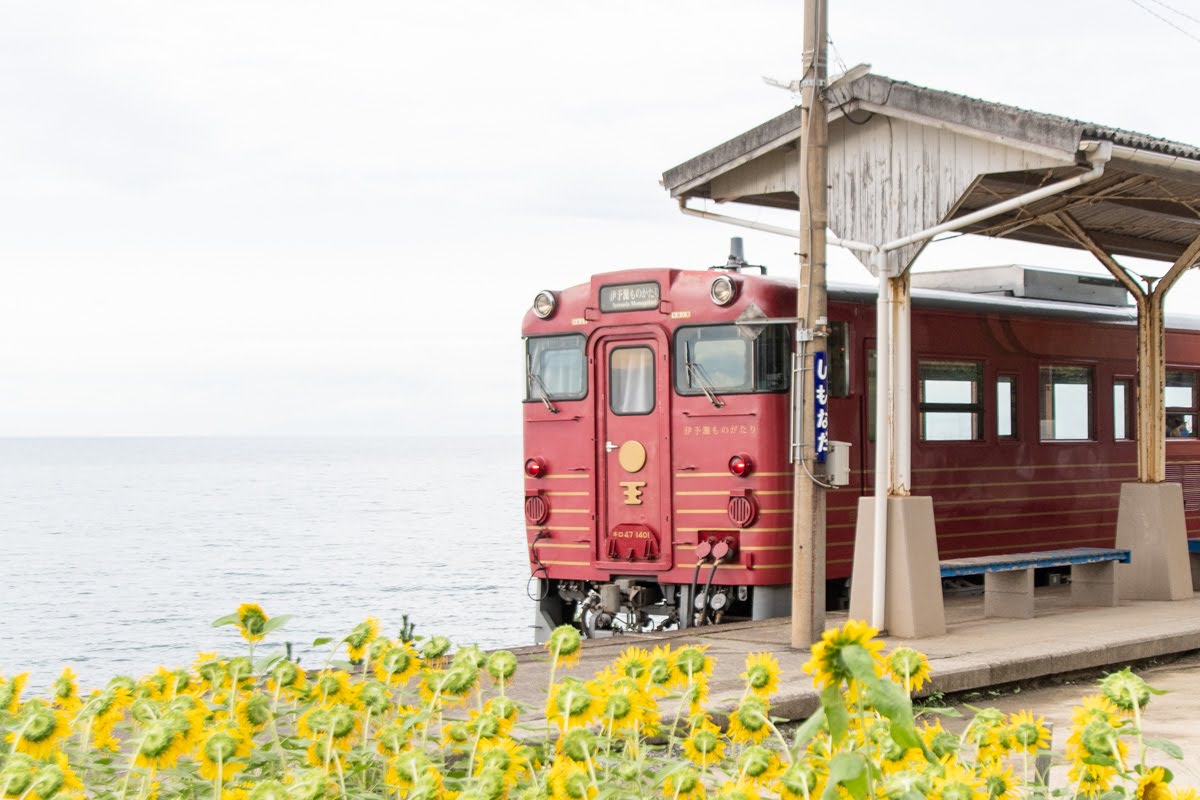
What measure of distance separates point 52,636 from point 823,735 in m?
34.7

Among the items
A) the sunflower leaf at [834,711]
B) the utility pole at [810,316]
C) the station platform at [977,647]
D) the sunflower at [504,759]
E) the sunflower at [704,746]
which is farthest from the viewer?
the utility pole at [810,316]

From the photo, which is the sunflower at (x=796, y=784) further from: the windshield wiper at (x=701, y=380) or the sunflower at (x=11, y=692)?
the windshield wiper at (x=701, y=380)

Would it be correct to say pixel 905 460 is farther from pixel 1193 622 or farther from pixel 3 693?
pixel 3 693

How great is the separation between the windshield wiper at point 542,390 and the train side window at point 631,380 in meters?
0.62

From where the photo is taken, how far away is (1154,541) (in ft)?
46.5

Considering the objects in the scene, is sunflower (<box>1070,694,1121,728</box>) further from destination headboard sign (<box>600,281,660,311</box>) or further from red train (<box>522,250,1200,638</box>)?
destination headboard sign (<box>600,281,660,311</box>)

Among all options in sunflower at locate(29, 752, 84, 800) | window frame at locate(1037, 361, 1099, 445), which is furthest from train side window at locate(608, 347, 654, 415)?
sunflower at locate(29, 752, 84, 800)

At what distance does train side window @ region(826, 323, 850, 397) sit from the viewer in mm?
13211

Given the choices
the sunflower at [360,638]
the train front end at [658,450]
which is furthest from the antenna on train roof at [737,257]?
the sunflower at [360,638]

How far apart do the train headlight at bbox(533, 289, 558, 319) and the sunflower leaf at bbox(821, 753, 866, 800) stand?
1160 centimetres

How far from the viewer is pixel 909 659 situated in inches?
141

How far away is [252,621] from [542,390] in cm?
1077

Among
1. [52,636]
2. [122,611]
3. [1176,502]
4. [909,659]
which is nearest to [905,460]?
[1176,502]

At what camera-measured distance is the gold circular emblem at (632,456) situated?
13.5 meters
